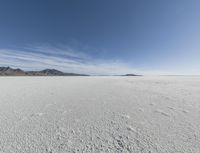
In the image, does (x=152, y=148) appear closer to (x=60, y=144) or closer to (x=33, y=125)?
(x=60, y=144)

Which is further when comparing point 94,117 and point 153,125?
point 94,117

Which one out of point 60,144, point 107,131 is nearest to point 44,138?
point 60,144

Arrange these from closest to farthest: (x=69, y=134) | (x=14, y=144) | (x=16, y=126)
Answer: (x=14, y=144)
(x=69, y=134)
(x=16, y=126)

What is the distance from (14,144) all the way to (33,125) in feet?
1.91

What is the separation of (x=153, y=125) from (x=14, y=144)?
233 centimetres

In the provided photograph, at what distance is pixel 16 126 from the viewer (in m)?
2.05

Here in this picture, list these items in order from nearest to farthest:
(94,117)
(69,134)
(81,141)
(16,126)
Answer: (81,141)
(69,134)
(16,126)
(94,117)

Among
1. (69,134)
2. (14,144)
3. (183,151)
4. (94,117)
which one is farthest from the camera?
(94,117)

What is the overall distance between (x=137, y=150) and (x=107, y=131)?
609 millimetres

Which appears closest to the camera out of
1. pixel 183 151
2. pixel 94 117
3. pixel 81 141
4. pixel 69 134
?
pixel 183 151

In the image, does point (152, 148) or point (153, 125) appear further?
point (153, 125)

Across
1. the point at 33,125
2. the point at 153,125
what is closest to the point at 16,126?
the point at 33,125

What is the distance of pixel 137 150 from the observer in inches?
56.5

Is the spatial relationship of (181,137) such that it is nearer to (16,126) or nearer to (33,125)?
(33,125)
